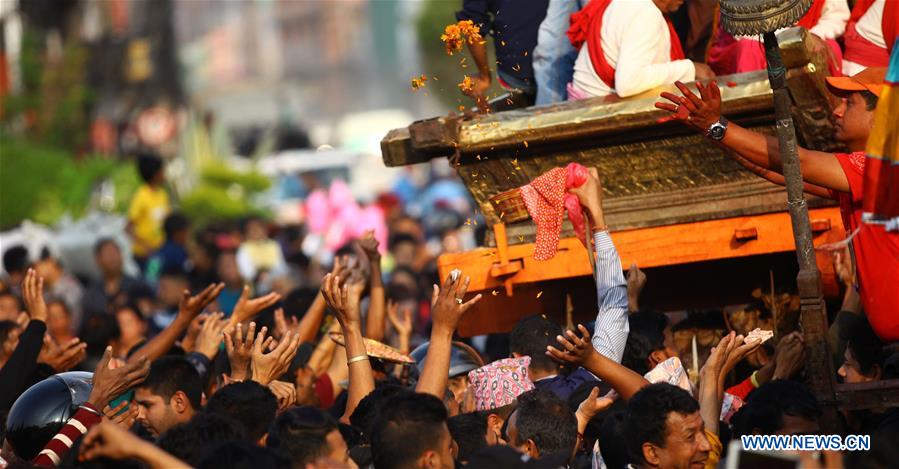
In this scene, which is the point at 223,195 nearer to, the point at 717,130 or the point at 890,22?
the point at 890,22

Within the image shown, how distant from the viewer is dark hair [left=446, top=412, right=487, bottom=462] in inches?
239

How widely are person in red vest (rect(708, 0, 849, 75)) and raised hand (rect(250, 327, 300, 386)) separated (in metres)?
2.62

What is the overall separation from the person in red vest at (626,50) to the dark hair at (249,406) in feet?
7.65

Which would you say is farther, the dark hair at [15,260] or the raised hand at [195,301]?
the dark hair at [15,260]

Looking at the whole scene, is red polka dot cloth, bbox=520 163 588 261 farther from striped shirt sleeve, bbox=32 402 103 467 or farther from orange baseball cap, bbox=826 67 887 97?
striped shirt sleeve, bbox=32 402 103 467

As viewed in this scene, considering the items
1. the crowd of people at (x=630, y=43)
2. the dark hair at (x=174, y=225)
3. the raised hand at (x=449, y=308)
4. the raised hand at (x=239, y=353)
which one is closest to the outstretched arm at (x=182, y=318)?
the raised hand at (x=239, y=353)

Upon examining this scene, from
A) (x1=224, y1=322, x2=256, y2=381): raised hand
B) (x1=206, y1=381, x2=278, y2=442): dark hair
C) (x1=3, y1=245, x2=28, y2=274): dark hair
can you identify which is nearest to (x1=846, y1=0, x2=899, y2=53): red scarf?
(x1=224, y1=322, x2=256, y2=381): raised hand

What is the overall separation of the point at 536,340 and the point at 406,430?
5.49ft

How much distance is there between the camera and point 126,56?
47.2 metres

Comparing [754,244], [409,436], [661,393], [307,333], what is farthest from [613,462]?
[307,333]

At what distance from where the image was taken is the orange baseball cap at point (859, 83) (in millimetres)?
5965

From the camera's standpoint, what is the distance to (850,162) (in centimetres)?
586

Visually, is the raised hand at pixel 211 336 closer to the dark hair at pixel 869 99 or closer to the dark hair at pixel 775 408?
the dark hair at pixel 775 408

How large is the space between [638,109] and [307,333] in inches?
96.1
